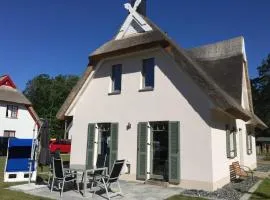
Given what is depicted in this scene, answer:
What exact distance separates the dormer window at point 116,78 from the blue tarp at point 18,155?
454cm

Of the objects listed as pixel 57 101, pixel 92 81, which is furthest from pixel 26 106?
pixel 57 101

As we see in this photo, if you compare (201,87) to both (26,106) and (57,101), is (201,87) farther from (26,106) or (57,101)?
(57,101)

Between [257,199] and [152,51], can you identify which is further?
[152,51]

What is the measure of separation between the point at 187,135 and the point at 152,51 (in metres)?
4.04

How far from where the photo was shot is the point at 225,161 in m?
12.1

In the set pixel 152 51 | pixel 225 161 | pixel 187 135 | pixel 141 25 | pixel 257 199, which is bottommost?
pixel 257 199

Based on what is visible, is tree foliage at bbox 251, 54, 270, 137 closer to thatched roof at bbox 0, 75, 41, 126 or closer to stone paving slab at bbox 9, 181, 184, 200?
thatched roof at bbox 0, 75, 41, 126

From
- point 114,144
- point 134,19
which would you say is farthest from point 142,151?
point 134,19

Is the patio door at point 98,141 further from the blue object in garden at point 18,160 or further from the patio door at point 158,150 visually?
the blue object in garden at point 18,160

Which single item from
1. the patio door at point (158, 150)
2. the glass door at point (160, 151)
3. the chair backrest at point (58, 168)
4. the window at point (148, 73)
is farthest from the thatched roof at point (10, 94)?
the chair backrest at point (58, 168)

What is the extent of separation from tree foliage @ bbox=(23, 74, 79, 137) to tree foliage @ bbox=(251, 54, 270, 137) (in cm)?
3832

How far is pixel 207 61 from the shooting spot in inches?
673

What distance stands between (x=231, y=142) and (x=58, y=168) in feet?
27.0

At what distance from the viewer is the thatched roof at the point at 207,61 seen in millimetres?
10930
